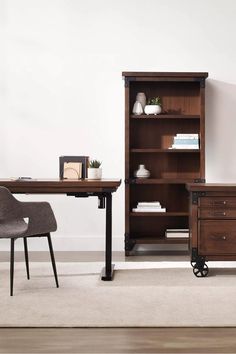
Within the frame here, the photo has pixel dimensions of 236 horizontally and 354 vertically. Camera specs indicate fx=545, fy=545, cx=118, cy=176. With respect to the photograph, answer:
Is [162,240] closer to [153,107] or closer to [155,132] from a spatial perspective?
[155,132]

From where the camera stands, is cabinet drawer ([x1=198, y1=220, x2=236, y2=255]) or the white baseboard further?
the white baseboard

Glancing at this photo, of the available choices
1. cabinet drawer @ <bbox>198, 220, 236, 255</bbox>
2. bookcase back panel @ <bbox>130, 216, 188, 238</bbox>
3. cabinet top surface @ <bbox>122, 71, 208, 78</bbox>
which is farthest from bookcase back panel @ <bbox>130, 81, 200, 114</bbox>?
cabinet drawer @ <bbox>198, 220, 236, 255</bbox>

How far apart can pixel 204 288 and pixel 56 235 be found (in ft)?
7.23

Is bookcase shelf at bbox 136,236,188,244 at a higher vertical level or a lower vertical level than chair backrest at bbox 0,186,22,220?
lower

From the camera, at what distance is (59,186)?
4051mm

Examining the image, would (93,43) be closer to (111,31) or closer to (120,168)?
(111,31)

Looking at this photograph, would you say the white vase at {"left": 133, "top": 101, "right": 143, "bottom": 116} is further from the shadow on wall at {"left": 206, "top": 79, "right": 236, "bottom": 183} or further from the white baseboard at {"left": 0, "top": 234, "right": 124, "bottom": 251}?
the white baseboard at {"left": 0, "top": 234, "right": 124, "bottom": 251}

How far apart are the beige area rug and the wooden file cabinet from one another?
0.61 ft

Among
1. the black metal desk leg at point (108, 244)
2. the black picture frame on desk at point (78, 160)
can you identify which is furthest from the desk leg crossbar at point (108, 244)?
the black picture frame on desk at point (78, 160)

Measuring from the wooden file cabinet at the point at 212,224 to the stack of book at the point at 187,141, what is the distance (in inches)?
43.1

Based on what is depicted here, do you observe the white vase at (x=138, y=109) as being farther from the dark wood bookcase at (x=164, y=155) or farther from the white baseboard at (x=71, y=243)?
the white baseboard at (x=71, y=243)

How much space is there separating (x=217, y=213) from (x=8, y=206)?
1632mm

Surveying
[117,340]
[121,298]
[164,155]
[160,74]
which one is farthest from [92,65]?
[117,340]

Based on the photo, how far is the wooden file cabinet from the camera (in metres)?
4.29
